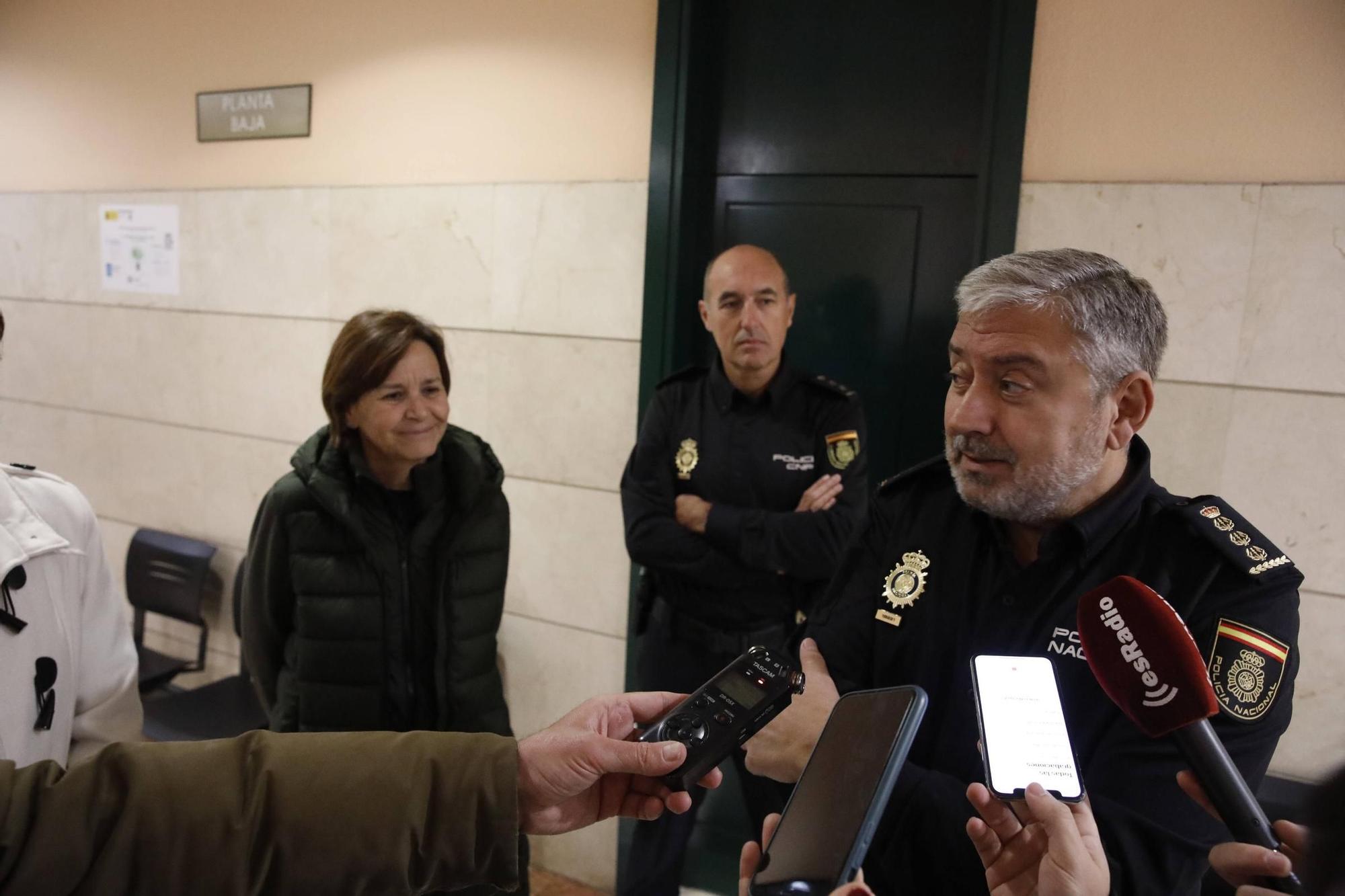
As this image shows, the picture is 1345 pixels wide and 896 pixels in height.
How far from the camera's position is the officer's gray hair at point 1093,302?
4.72 feet

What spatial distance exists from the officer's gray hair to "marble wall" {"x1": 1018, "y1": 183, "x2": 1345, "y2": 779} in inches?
44.3

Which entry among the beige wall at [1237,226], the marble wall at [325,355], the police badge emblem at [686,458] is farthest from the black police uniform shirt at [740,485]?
the beige wall at [1237,226]

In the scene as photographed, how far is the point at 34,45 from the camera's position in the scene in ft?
14.8

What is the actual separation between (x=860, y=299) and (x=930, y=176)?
463 mm

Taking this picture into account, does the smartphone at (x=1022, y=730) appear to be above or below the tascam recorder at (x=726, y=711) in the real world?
above

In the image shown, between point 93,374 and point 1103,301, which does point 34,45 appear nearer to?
point 93,374

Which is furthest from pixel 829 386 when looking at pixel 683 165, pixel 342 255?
pixel 342 255

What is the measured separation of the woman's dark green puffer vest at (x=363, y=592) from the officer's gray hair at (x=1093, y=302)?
1391 millimetres

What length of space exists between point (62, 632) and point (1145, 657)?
5.49 feet

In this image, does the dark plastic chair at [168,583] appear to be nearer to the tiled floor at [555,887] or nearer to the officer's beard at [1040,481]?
the tiled floor at [555,887]

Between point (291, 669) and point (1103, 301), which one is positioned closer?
point (1103, 301)

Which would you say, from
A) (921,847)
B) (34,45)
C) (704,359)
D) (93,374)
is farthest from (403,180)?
(921,847)

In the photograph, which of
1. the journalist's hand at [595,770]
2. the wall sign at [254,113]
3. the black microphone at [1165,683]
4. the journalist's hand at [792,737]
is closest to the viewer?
the black microphone at [1165,683]

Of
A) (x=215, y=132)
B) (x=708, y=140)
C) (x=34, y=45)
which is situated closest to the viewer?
(x=708, y=140)
